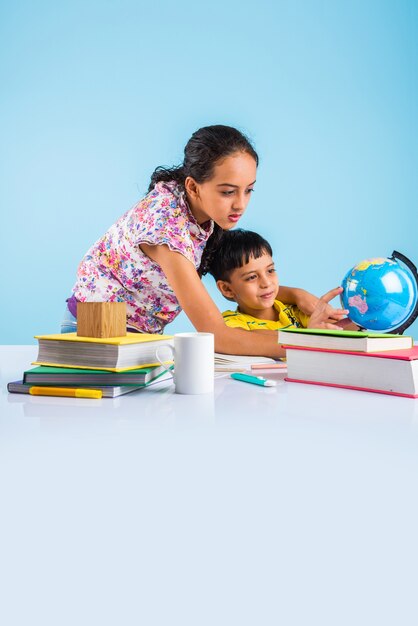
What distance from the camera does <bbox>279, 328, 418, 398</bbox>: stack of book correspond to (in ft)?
3.74

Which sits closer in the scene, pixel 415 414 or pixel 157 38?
pixel 415 414

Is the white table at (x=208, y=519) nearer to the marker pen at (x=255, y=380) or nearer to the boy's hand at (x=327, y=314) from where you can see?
the marker pen at (x=255, y=380)

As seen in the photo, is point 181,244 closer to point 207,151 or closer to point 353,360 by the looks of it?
point 207,151

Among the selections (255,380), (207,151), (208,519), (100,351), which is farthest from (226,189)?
(208,519)

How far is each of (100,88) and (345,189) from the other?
7.20ft

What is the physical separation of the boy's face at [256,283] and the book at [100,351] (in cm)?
98

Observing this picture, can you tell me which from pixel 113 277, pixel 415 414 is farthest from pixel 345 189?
pixel 415 414

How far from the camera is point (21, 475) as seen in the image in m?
0.70

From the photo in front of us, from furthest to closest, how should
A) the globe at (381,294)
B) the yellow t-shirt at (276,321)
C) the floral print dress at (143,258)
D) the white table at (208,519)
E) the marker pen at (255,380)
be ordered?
the yellow t-shirt at (276,321) → the floral print dress at (143,258) → the globe at (381,294) → the marker pen at (255,380) → the white table at (208,519)

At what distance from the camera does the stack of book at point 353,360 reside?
3.74ft

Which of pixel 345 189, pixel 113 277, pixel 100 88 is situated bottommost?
pixel 113 277

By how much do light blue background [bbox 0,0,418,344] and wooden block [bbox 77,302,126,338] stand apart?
4017 millimetres

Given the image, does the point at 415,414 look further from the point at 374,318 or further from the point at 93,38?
the point at 93,38

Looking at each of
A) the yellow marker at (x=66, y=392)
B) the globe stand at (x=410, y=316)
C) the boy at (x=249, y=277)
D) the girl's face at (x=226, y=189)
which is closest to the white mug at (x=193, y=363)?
the yellow marker at (x=66, y=392)
